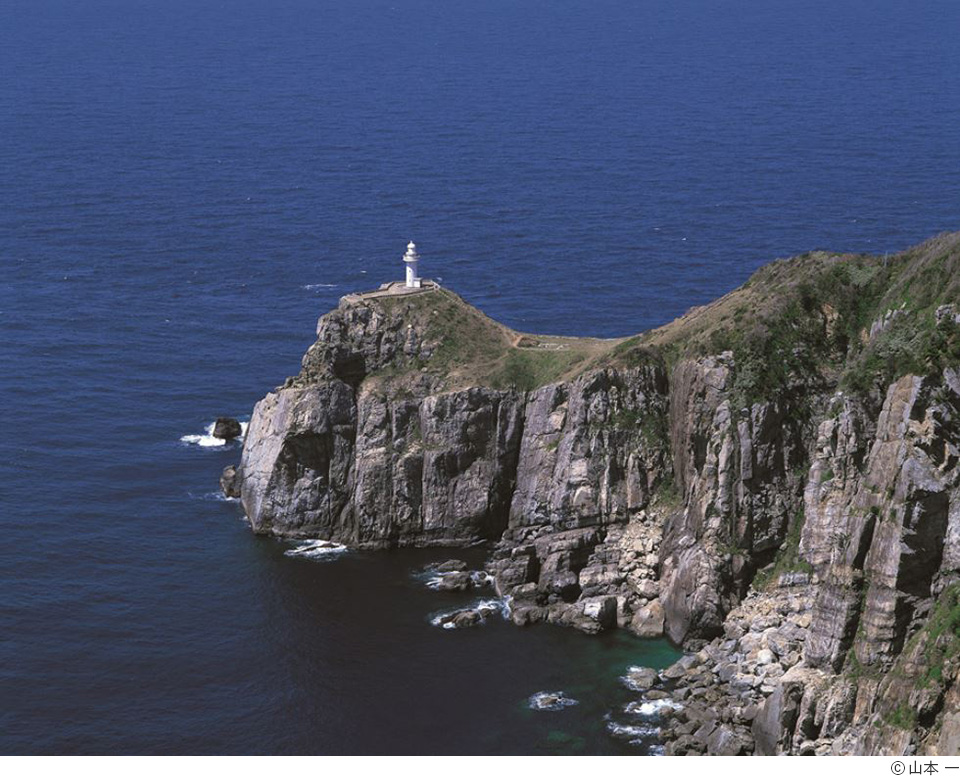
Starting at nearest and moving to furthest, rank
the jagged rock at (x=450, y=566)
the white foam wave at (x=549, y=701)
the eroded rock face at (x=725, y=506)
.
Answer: the white foam wave at (x=549, y=701), the eroded rock face at (x=725, y=506), the jagged rock at (x=450, y=566)

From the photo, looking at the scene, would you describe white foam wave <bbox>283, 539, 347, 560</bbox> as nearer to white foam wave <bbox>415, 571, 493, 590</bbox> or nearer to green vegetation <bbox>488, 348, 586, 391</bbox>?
white foam wave <bbox>415, 571, 493, 590</bbox>

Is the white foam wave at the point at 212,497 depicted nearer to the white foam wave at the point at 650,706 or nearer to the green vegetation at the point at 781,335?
the green vegetation at the point at 781,335

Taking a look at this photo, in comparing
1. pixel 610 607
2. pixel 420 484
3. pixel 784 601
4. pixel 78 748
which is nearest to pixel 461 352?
pixel 420 484

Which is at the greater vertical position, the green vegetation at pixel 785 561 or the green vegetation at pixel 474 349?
the green vegetation at pixel 474 349

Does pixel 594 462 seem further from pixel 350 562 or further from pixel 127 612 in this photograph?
pixel 127 612

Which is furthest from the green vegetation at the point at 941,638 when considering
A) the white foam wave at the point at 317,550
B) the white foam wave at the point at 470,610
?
the white foam wave at the point at 317,550

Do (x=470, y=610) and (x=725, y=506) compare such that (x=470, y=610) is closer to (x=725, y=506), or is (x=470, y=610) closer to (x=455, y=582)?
(x=455, y=582)

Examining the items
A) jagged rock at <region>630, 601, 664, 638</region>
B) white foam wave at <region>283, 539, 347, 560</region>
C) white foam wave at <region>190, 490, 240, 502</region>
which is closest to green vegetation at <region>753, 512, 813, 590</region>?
jagged rock at <region>630, 601, 664, 638</region>

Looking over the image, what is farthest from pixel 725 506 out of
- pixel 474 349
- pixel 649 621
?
pixel 474 349
